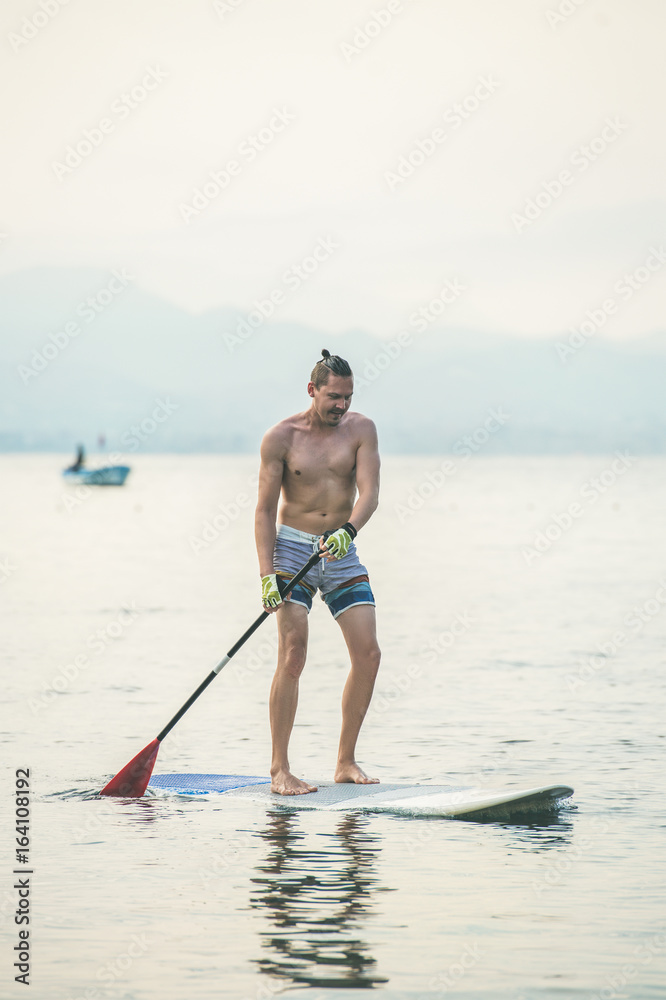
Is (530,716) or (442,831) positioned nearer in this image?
(442,831)

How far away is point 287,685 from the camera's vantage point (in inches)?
297

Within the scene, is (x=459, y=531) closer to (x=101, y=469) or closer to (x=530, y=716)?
(x=530, y=716)

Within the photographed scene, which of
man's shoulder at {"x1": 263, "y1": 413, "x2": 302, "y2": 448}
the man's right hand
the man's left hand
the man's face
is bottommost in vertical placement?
the man's right hand

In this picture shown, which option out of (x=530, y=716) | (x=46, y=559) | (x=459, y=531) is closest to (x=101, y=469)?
(x=459, y=531)

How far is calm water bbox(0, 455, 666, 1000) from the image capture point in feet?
16.1

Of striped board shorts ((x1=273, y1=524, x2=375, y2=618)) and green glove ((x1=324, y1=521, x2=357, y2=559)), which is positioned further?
striped board shorts ((x1=273, y1=524, x2=375, y2=618))

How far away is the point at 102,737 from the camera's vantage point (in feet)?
31.8

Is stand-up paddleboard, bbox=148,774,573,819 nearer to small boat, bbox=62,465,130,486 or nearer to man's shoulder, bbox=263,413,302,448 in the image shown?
man's shoulder, bbox=263,413,302,448

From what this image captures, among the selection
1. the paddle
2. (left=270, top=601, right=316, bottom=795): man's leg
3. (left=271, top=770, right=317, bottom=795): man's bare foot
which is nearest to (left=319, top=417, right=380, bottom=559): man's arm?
(left=270, top=601, right=316, bottom=795): man's leg

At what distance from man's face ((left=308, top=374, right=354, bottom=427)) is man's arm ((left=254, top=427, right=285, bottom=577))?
0.93 feet

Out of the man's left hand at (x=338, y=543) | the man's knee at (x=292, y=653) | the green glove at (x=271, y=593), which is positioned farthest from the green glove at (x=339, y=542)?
the man's knee at (x=292, y=653)

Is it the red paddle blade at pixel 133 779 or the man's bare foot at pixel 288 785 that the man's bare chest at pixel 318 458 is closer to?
the man's bare foot at pixel 288 785

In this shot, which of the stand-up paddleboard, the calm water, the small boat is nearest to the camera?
the calm water

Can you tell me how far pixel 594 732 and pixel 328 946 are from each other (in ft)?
16.9
